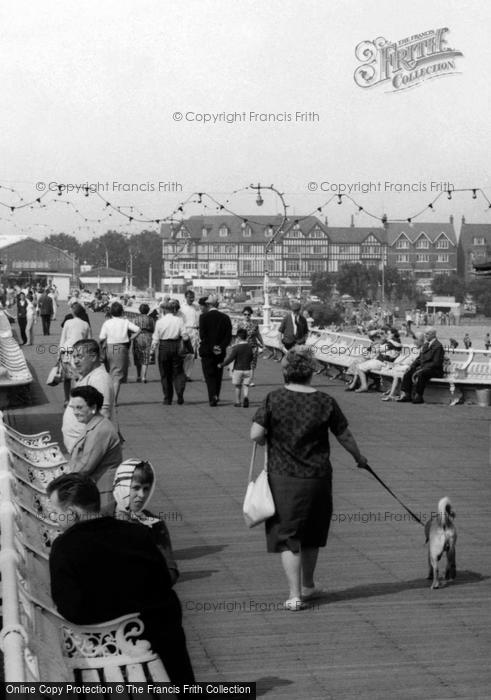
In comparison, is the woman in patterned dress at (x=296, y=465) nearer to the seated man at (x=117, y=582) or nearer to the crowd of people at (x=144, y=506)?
the crowd of people at (x=144, y=506)

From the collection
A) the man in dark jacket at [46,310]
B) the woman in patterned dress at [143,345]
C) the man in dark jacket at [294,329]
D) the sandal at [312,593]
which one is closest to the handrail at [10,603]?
the sandal at [312,593]

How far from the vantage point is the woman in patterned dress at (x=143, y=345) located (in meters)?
22.5

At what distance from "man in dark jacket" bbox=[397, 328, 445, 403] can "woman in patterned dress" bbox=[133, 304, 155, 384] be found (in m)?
4.51

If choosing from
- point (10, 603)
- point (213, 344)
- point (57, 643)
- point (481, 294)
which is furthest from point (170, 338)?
point (481, 294)

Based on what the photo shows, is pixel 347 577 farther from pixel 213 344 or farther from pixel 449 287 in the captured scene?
pixel 449 287

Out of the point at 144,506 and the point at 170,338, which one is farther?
the point at 170,338

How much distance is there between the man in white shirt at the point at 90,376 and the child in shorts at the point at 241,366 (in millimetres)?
9415

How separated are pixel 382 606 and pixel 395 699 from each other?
1.75m

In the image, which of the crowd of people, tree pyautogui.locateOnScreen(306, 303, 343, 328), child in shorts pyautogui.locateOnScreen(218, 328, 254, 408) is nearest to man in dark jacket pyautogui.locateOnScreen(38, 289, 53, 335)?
child in shorts pyautogui.locateOnScreen(218, 328, 254, 408)

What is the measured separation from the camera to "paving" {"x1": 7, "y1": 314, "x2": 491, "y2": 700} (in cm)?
636

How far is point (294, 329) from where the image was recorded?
2384 centimetres

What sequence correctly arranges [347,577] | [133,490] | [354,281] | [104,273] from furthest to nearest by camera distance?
1. [354,281]
2. [104,273]
3. [347,577]
4. [133,490]

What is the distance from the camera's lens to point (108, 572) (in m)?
4.70

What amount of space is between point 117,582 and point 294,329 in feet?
63.1
